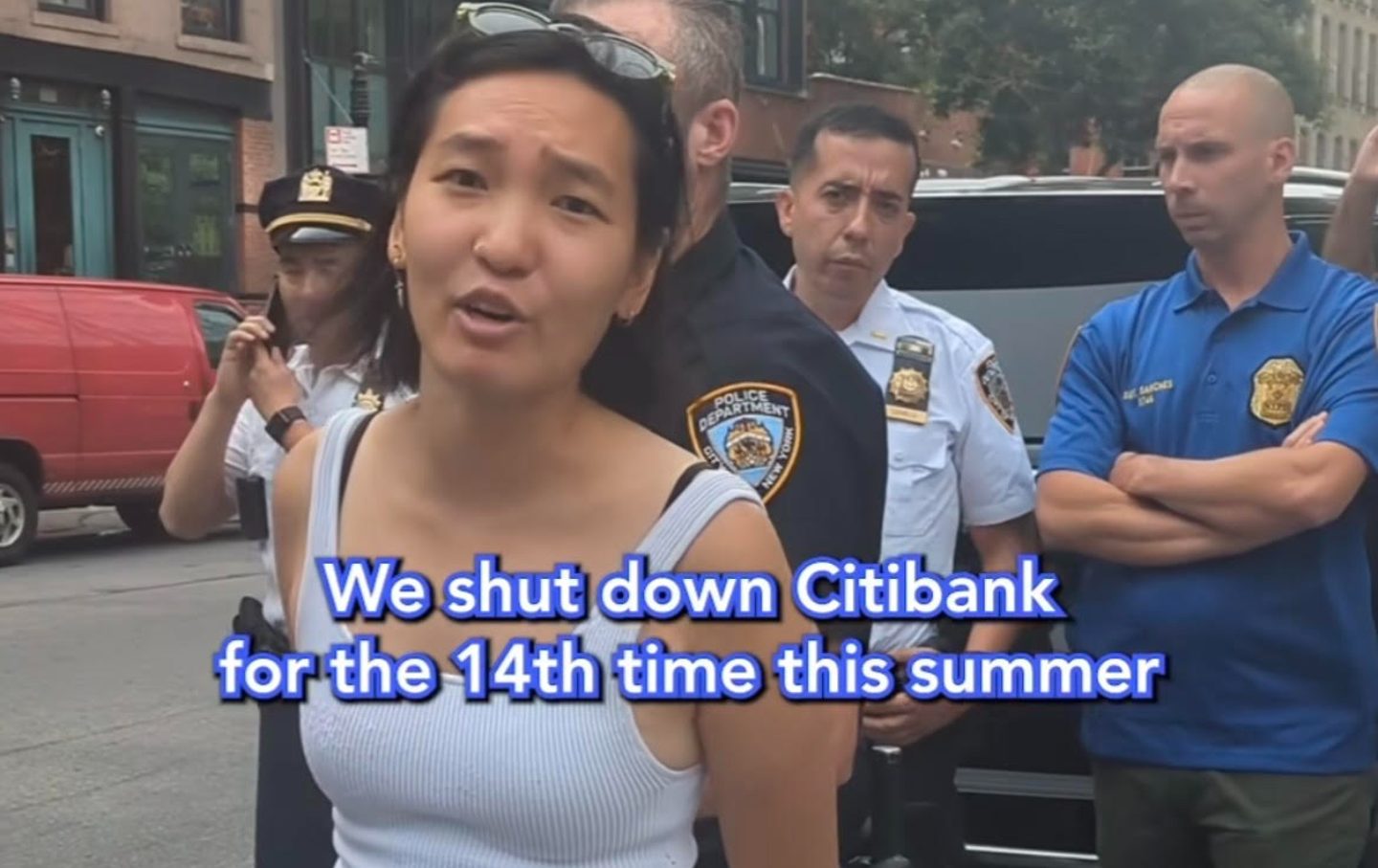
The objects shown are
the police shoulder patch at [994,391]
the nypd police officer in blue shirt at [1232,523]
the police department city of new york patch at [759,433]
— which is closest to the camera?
the police department city of new york patch at [759,433]

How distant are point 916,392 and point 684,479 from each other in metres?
1.81

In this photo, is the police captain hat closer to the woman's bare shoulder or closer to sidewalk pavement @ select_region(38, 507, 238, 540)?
the woman's bare shoulder

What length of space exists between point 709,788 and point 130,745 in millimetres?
6079

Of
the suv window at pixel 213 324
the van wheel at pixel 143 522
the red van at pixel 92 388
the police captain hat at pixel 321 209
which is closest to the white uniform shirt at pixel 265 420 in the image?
the police captain hat at pixel 321 209

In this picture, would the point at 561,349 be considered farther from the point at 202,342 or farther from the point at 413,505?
the point at 202,342

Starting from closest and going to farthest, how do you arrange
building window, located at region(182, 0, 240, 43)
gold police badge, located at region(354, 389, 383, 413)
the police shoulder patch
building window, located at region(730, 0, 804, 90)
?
1. gold police badge, located at region(354, 389, 383, 413)
2. the police shoulder patch
3. building window, located at region(182, 0, 240, 43)
4. building window, located at region(730, 0, 804, 90)

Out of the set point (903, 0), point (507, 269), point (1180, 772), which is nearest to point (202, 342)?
point (1180, 772)

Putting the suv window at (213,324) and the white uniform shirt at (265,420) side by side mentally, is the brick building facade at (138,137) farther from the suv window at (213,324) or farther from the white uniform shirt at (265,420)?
the white uniform shirt at (265,420)

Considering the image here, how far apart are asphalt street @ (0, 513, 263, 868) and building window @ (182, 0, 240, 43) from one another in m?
11.5

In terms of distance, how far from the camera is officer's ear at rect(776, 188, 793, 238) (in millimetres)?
3715

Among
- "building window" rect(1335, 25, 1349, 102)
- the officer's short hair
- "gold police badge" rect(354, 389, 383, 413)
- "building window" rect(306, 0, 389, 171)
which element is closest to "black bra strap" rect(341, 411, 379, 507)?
the officer's short hair

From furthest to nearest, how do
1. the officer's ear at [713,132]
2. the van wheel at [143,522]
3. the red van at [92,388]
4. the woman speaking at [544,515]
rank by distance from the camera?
the van wheel at [143,522], the red van at [92,388], the officer's ear at [713,132], the woman speaking at [544,515]

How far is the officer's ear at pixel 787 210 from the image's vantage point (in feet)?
12.2

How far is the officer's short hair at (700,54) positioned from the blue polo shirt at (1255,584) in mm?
1082
